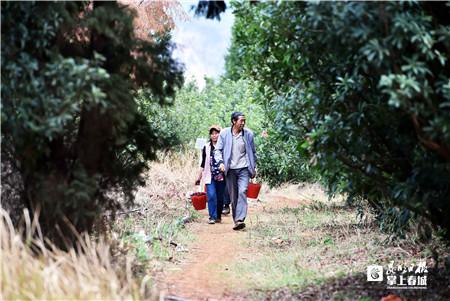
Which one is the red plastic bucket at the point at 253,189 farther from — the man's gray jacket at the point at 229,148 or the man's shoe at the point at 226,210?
the man's gray jacket at the point at 229,148

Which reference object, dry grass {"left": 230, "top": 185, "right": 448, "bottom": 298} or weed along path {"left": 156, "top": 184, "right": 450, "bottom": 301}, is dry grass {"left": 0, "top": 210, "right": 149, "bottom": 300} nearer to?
weed along path {"left": 156, "top": 184, "right": 450, "bottom": 301}

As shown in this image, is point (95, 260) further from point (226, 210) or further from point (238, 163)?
point (226, 210)

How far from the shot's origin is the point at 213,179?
506 inches

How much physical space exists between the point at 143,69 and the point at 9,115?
128 cm

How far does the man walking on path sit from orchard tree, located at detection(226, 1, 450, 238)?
152 inches

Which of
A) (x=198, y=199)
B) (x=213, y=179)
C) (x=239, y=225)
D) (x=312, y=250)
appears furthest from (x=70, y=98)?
(x=198, y=199)

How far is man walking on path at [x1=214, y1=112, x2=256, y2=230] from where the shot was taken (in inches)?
469

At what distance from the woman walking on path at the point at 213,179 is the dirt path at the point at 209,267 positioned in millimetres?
247

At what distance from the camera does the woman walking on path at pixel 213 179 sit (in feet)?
41.9

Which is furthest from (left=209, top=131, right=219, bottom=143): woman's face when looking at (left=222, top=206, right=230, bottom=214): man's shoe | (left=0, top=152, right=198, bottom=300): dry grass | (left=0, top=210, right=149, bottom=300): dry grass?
(left=0, top=210, right=149, bottom=300): dry grass

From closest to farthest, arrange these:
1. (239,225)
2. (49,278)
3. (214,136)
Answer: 1. (49,278)
2. (239,225)
3. (214,136)

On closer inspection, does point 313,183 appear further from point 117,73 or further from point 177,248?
point 117,73

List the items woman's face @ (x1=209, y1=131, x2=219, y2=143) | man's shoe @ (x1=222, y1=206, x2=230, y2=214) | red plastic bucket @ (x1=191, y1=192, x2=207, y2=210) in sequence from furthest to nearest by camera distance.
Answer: man's shoe @ (x1=222, y1=206, x2=230, y2=214)
red plastic bucket @ (x1=191, y1=192, x2=207, y2=210)
woman's face @ (x1=209, y1=131, x2=219, y2=143)
